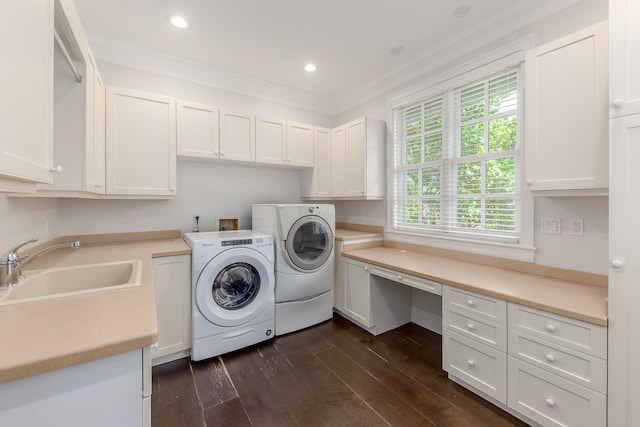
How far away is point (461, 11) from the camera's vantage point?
2061 mm

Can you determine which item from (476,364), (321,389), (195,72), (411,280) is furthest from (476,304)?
(195,72)

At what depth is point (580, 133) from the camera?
5.06ft

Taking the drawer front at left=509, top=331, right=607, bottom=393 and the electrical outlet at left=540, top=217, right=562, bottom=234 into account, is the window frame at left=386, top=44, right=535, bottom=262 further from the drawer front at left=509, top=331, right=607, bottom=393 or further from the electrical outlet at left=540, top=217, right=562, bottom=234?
the drawer front at left=509, top=331, right=607, bottom=393

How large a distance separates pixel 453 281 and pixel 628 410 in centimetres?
91

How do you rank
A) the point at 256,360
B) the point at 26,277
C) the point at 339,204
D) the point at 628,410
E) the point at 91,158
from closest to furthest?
the point at 628,410
the point at 26,277
the point at 91,158
the point at 256,360
the point at 339,204

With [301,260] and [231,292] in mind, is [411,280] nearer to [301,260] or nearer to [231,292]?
[301,260]

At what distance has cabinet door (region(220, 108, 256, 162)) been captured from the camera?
279 cm

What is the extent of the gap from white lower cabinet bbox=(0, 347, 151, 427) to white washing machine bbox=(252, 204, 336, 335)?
1.75 metres

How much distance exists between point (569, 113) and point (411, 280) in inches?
57.0

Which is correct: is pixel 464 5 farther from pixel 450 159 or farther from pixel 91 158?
pixel 91 158

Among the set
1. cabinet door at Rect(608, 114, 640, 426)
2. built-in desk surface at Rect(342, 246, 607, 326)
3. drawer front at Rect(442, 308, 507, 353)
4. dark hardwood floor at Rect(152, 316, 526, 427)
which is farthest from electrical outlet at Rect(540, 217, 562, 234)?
dark hardwood floor at Rect(152, 316, 526, 427)

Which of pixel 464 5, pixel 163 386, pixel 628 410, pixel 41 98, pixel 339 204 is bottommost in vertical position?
pixel 163 386

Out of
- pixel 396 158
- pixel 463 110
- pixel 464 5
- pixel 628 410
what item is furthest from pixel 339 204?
pixel 628 410

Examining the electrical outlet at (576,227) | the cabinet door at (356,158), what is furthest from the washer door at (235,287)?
the electrical outlet at (576,227)
